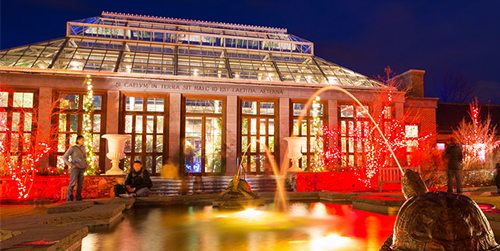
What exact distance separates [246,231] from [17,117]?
15334 mm

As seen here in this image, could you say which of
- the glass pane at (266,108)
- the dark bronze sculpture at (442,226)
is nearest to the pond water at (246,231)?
the dark bronze sculpture at (442,226)

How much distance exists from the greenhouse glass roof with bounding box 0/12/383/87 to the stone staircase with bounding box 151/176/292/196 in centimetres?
627

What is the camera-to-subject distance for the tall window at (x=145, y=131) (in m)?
19.3

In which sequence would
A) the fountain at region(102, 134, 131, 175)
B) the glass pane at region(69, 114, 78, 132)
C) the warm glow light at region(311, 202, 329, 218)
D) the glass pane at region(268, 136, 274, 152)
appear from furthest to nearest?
the glass pane at region(268, 136, 274, 152) → the glass pane at region(69, 114, 78, 132) → the fountain at region(102, 134, 131, 175) → the warm glow light at region(311, 202, 329, 218)

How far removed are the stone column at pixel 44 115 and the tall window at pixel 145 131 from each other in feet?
10.9

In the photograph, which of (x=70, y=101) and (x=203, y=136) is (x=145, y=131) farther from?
(x=70, y=101)

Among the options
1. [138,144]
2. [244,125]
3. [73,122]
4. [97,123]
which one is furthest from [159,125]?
[244,125]

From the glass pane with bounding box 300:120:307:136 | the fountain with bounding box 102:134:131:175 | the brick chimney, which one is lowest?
the fountain with bounding box 102:134:131:175

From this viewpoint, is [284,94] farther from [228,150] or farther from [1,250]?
[1,250]

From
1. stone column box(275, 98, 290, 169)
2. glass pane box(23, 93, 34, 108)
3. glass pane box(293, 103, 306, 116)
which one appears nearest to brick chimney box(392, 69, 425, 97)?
glass pane box(293, 103, 306, 116)

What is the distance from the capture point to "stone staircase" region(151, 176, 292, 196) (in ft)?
51.2

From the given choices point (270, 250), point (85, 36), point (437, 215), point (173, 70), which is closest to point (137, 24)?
point (85, 36)

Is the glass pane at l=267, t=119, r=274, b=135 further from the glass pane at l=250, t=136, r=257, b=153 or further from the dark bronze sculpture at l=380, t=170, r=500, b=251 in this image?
the dark bronze sculpture at l=380, t=170, r=500, b=251

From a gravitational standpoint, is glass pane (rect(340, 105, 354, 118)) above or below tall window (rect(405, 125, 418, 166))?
above
